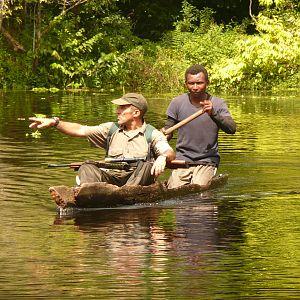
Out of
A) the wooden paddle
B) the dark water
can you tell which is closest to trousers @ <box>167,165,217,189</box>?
the dark water

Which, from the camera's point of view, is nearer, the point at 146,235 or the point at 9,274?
the point at 9,274

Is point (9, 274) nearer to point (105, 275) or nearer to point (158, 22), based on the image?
point (105, 275)

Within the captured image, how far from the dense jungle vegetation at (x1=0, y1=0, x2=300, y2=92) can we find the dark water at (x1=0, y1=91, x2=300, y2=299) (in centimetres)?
1925

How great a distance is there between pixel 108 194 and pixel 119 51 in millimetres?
31761

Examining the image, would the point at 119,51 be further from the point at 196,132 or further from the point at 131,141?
the point at 131,141

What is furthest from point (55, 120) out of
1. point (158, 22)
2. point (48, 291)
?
A: point (158, 22)

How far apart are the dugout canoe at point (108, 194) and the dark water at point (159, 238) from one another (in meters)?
0.10

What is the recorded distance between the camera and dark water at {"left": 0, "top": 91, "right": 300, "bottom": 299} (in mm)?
8703

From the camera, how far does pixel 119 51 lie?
44312 millimetres

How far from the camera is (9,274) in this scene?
916cm

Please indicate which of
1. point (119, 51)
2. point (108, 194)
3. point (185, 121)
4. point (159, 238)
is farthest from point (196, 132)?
point (119, 51)

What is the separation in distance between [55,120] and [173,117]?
8.15 feet

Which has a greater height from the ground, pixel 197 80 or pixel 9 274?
pixel 197 80

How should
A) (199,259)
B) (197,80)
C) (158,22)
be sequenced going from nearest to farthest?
(199,259) < (197,80) < (158,22)
